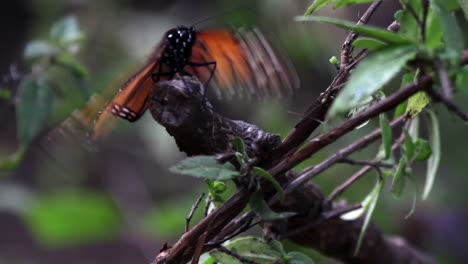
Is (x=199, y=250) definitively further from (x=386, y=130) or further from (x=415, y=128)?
(x=415, y=128)

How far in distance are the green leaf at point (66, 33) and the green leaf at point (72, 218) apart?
24.8 inches

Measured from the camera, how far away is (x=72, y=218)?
1.51 meters

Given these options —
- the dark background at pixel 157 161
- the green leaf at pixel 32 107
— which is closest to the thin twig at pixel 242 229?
the green leaf at pixel 32 107

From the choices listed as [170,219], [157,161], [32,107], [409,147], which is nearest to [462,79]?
[409,147]

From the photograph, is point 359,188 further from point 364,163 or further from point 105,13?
point 105,13

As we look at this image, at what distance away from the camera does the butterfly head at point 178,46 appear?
0.66m

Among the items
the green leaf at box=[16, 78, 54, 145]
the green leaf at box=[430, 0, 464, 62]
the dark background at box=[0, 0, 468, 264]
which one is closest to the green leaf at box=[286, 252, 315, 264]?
the green leaf at box=[430, 0, 464, 62]

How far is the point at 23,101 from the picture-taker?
2.74 ft

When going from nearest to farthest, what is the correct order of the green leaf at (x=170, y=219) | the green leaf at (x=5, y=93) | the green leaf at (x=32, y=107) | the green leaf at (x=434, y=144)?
1. the green leaf at (x=434, y=144)
2. the green leaf at (x=32, y=107)
3. the green leaf at (x=5, y=93)
4. the green leaf at (x=170, y=219)

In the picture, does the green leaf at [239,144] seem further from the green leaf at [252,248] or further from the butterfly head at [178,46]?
the butterfly head at [178,46]

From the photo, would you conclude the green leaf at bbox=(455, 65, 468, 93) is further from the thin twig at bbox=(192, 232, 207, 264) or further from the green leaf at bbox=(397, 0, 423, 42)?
the thin twig at bbox=(192, 232, 207, 264)

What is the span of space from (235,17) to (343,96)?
14.5 inches

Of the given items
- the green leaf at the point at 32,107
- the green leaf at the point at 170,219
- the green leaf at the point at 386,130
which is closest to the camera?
the green leaf at the point at 386,130

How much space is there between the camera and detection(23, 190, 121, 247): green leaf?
1506 millimetres
